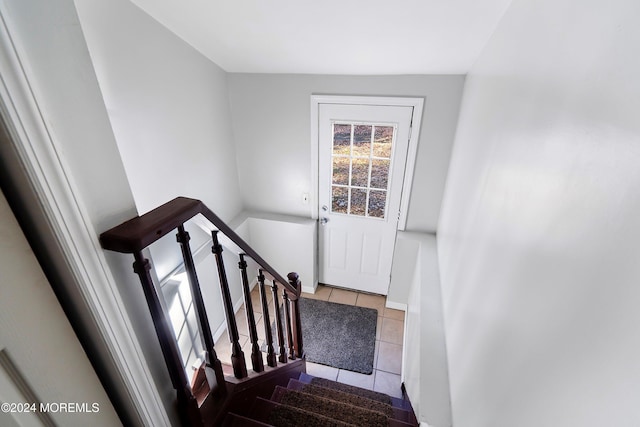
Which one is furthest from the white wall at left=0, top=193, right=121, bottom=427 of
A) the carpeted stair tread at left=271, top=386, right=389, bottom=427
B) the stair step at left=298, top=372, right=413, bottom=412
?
the stair step at left=298, top=372, right=413, bottom=412

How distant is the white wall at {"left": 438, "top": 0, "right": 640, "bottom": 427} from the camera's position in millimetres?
417

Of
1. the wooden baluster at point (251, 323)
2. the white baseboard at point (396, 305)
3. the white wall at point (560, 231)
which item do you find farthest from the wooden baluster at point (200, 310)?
the white baseboard at point (396, 305)

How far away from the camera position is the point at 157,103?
1.82 m

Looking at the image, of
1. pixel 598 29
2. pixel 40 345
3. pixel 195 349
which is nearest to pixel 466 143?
pixel 598 29

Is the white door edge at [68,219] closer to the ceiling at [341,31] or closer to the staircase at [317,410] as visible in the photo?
the staircase at [317,410]

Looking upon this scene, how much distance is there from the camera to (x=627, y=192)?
42 cm

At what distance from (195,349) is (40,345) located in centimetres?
196

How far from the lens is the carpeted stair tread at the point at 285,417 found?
1.30 meters

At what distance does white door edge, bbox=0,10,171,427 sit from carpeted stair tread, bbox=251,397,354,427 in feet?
2.34

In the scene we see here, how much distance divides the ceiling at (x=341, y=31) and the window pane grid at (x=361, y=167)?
46 cm

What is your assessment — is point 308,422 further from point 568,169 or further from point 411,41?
point 411,41

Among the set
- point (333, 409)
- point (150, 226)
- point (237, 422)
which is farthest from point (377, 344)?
point (150, 226)

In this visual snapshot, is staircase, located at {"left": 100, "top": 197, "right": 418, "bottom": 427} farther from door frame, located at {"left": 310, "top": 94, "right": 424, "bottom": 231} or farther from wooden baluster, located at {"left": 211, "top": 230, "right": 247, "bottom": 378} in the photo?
door frame, located at {"left": 310, "top": 94, "right": 424, "bottom": 231}

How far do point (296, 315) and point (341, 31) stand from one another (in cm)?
169
